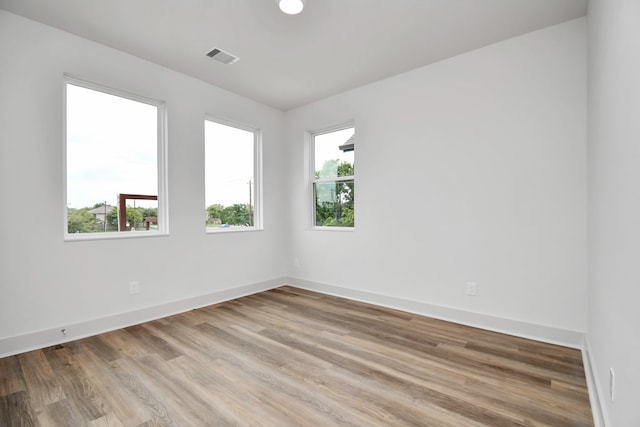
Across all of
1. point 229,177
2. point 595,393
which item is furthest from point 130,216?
point 595,393

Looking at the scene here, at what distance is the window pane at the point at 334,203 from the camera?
403 centimetres

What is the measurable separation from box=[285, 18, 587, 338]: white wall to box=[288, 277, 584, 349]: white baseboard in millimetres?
50

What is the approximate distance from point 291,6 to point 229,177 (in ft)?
7.71

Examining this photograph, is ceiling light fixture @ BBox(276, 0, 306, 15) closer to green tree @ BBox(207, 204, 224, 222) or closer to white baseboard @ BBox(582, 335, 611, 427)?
green tree @ BBox(207, 204, 224, 222)

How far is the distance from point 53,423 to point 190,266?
6.48ft

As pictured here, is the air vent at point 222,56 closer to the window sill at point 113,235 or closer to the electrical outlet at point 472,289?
the window sill at point 113,235

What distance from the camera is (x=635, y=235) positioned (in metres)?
1.04

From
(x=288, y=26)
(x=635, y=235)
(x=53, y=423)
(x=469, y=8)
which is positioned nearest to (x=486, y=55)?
(x=469, y=8)

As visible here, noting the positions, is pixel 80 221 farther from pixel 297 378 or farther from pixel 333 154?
pixel 333 154

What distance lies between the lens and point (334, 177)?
421cm

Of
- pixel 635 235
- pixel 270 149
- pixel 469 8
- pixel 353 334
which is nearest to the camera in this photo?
pixel 635 235

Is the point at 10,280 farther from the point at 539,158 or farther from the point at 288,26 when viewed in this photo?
the point at 539,158

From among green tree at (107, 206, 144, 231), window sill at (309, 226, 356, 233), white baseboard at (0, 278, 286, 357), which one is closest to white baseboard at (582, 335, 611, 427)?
window sill at (309, 226, 356, 233)

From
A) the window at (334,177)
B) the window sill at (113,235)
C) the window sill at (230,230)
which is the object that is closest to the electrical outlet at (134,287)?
the window sill at (113,235)
